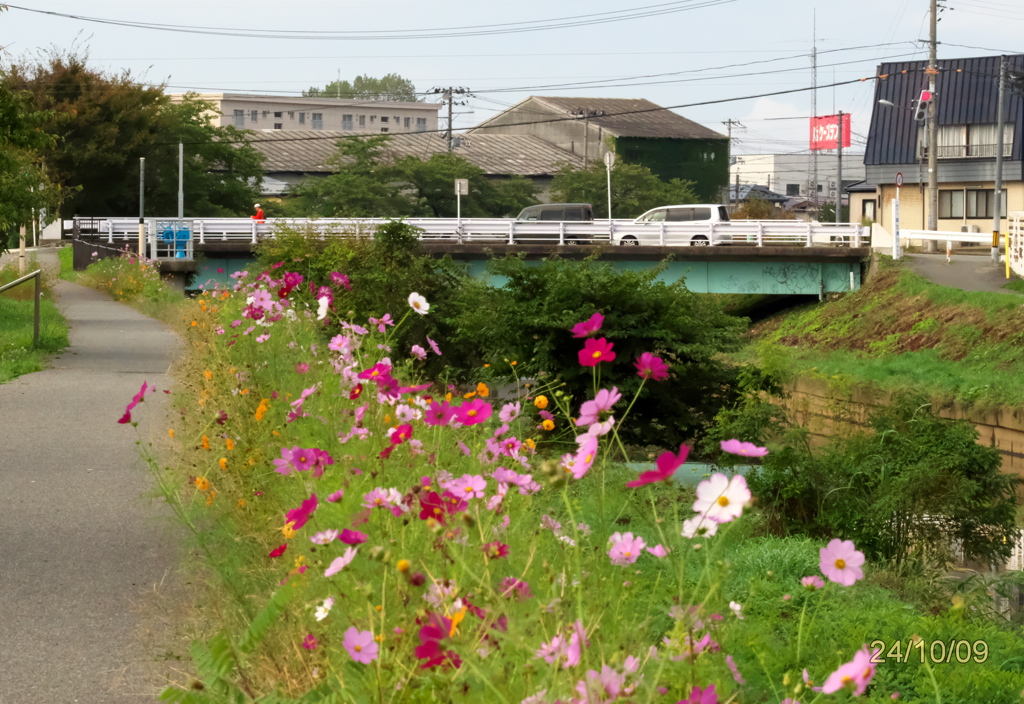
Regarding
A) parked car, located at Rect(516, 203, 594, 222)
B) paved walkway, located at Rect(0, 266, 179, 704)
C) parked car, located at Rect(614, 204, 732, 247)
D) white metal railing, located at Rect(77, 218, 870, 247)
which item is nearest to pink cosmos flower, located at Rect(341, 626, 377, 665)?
paved walkway, located at Rect(0, 266, 179, 704)

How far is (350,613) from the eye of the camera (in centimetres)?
272

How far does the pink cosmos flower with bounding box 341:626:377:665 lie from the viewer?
1945 millimetres

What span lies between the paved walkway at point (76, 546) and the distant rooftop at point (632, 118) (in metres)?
60.3

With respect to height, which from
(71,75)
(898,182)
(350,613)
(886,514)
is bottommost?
(886,514)

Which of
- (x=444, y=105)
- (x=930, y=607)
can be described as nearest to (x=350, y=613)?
(x=930, y=607)

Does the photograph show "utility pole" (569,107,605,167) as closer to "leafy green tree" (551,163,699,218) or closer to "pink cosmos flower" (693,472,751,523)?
"leafy green tree" (551,163,699,218)

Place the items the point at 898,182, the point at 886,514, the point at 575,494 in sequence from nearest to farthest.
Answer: the point at 575,494
the point at 886,514
the point at 898,182

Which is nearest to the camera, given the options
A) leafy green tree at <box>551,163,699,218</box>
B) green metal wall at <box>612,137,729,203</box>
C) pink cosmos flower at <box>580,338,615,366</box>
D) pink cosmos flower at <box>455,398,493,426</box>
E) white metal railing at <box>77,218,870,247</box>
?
pink cosmos flower at <box>580,338,615,366</box>

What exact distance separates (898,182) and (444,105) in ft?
107

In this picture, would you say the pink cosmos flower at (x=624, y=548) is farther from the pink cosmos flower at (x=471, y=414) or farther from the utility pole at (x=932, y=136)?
the utility pole at (x=932, y=136)

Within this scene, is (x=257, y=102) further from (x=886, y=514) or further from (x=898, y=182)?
(x=886, y=514)

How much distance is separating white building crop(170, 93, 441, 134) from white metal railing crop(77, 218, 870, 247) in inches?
2981

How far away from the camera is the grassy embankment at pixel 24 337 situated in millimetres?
12325

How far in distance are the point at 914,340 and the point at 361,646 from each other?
2337 centimetres
